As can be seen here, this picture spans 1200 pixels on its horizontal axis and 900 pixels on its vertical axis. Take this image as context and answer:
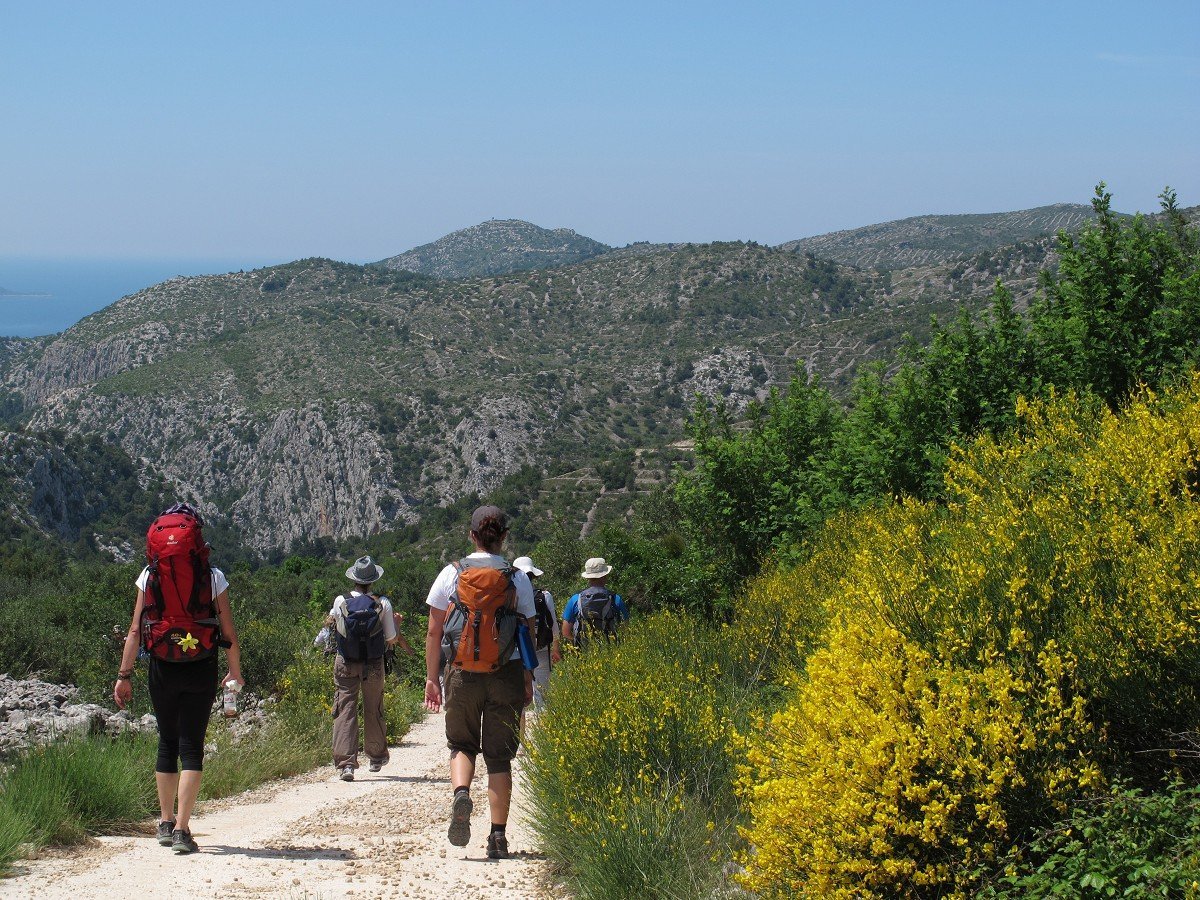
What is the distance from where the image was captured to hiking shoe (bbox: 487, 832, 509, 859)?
5523mm

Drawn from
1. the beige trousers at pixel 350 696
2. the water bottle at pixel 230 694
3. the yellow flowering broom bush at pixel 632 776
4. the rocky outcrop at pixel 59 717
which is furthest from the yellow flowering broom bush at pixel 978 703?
the rocky outcrop at pixel 59 717

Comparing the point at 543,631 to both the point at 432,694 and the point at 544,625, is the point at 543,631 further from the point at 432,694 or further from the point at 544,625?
the point at 432,694

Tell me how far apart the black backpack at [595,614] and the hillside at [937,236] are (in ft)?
443

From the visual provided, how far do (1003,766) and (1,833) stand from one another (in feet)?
15.2

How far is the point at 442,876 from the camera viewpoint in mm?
5156

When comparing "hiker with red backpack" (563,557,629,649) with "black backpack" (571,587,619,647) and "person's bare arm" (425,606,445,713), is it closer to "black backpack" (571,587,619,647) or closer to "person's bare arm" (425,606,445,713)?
"black backpack" (571,587,619,647)

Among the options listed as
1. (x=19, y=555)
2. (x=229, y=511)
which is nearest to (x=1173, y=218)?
(x=19, y=555)

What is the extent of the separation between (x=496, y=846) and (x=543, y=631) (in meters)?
1.46

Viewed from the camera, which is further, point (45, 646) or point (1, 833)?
point (45, 646)

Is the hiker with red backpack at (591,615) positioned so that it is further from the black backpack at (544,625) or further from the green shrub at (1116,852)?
the green shrub at (1116,852)

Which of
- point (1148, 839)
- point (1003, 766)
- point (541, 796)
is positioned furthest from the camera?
point (541, 796)

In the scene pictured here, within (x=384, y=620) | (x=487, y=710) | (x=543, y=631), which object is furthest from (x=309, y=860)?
Result: (x=384, y=620)

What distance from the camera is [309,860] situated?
18.0 feet

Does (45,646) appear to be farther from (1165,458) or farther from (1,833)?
(1165,458)
